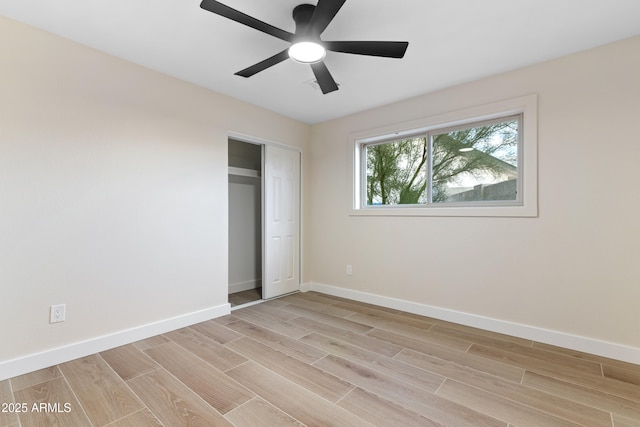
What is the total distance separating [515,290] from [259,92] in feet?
10.5

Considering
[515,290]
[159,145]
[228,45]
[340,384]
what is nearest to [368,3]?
[228,45]

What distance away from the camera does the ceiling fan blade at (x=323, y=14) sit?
1.47 m

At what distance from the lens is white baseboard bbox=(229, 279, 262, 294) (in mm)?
4109

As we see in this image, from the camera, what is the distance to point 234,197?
4.16 m

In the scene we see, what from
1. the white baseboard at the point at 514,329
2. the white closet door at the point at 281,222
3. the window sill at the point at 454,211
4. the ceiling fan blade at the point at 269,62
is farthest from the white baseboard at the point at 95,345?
the ceiling fan blade at the point at 269,62

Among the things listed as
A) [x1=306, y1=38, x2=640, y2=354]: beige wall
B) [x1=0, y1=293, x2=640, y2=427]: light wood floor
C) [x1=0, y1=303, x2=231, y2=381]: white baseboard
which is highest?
[x1=306, y1=38, x2=640, y2=354]: beige wall

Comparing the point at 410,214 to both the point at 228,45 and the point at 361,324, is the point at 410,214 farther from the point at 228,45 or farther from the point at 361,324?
the point at 228,45

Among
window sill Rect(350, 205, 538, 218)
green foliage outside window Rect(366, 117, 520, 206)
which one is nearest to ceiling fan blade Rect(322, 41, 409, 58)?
green foliage outside window Rect(366, 117, 520, 206)

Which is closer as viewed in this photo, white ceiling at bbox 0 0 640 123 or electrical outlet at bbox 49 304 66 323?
white ceiling at bbox 0 0 640 123

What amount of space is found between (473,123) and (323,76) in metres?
1.76

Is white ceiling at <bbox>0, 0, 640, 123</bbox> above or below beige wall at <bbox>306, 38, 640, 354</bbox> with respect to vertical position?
above

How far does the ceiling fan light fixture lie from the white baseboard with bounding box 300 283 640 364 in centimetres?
268

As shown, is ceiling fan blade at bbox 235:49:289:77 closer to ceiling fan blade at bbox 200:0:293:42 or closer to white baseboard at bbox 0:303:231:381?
ceiling fan blade at bbox 200:0:293:42

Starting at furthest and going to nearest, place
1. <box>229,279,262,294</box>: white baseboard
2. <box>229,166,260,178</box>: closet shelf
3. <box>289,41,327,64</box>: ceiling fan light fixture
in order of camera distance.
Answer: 1. <box>229,279,262,294</box>: white baseboard
2. <box>229,166,260,178</box>: closet shelf
3. <box>289,41,327,64</box>: ceiling fan light fixture
